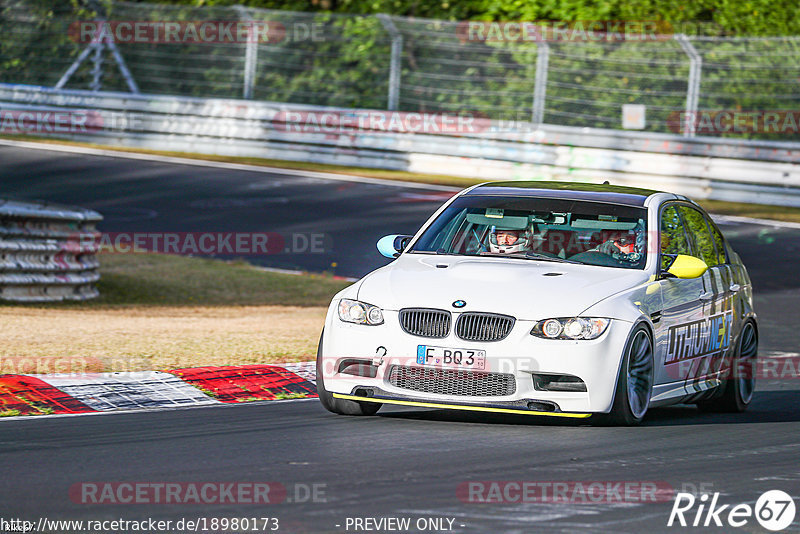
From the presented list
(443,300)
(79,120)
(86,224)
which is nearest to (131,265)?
(86,224)

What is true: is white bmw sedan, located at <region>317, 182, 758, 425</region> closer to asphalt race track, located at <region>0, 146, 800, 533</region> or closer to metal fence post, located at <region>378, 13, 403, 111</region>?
asphalt race track, located at <region>0, 146, 800, 533</region>

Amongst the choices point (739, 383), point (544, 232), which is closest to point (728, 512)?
point (544, 232)

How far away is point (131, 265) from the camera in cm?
1806

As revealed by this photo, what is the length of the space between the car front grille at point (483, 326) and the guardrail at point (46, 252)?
753cm

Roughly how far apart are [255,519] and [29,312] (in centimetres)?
874

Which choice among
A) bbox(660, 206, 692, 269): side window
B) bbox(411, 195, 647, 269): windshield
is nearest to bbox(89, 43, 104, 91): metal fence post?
bbox(411, 195, 647, 269): windshield

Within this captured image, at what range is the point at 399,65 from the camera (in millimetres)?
28500

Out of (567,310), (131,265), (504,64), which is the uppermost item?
(504,64)

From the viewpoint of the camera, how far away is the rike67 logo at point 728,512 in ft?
20.5

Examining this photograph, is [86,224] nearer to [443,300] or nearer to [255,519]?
[443,300]

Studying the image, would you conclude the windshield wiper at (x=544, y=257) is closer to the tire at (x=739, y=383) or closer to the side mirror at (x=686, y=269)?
the side mirror at (x=686, y=269)

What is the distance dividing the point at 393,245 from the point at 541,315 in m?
1.78

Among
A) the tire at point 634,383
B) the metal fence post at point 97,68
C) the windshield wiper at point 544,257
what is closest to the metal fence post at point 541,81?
the metal fence post at point 97,68

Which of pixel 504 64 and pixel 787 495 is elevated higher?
pixel 504 64
